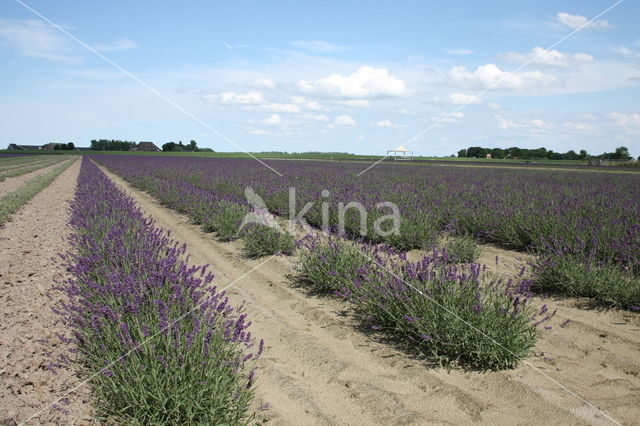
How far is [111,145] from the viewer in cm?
9475

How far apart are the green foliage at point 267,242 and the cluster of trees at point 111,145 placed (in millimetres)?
94321

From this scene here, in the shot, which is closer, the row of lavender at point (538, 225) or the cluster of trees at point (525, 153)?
the row of lavender at point (538, 225)

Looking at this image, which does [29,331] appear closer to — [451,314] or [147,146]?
[451,314]

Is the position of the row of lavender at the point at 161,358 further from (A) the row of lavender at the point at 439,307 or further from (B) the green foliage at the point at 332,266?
(B) the green foliage at the point at 332,266

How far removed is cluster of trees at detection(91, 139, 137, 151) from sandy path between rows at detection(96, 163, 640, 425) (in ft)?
320

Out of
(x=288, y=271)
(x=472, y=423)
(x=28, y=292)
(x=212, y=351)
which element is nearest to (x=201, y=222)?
(x=288, y=271)

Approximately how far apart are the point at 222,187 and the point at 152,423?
11.4 meters

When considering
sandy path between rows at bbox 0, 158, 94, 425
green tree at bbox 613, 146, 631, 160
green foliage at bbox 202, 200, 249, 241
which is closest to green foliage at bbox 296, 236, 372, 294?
sandy path between rows at bbox 0, 158, 94, 425

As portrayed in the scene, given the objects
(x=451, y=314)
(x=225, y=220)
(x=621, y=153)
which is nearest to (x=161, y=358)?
(x=451, y=314)

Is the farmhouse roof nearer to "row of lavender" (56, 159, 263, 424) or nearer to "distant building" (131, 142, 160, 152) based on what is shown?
"distant building" (131, 142, 160, 152)

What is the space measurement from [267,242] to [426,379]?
12.5 feet

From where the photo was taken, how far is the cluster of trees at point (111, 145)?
92875 millimetres

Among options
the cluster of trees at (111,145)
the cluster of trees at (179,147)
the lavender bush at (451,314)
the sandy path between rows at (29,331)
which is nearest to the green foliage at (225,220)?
the sandy path between rows at (29,331)

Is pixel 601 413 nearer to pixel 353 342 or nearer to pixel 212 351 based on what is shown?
pixel 353 342
